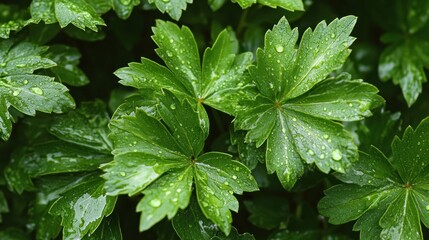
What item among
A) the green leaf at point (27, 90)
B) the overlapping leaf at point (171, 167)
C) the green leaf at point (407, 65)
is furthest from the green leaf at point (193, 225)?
the green leaf at point (407, 65)

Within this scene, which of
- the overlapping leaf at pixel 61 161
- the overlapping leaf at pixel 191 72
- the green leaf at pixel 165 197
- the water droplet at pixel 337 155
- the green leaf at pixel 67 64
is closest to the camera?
the green leaf at pixel 165 197

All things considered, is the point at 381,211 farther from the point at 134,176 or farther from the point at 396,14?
the point at 396,14

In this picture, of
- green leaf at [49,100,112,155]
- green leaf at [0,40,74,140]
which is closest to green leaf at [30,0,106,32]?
green leaf at [0,40,74,140]

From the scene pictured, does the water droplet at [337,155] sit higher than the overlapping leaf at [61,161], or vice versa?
the water droplet at [337,155]

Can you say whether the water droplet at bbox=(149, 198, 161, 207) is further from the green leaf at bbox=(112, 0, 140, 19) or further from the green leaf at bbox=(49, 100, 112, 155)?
the green leaf at bbox=(112, 0, 140, 19)

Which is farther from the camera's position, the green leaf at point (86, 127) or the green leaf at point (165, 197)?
the green leaf at point (86, 127)

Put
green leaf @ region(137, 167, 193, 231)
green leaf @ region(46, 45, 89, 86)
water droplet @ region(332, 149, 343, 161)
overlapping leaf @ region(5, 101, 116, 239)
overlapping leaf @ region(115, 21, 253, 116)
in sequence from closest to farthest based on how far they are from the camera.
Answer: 1. green leaf @ region(137, 167, 193, 231)
2. water droplet @ region(332, 149, 343, 161)
3. overlapping leaf @ region(115, 21, 253, 116)
4. overlapping leaf @ region(5, 101, 116, 239)
5. green leaf @ region(46, 45, 89, 86)

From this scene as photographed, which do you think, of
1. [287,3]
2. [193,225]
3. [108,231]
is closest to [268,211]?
[193,225]

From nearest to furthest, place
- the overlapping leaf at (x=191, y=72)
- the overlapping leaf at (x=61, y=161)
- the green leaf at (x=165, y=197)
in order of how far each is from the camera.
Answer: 1. the green leaf at (x=165, y=197)
2. the overlapping leaf at (x=191, y=72)
3. the overlapping leaf at (x=61, y=161)

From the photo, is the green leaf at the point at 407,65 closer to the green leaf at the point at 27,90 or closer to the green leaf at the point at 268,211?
the green leaf at the point at 268,211
